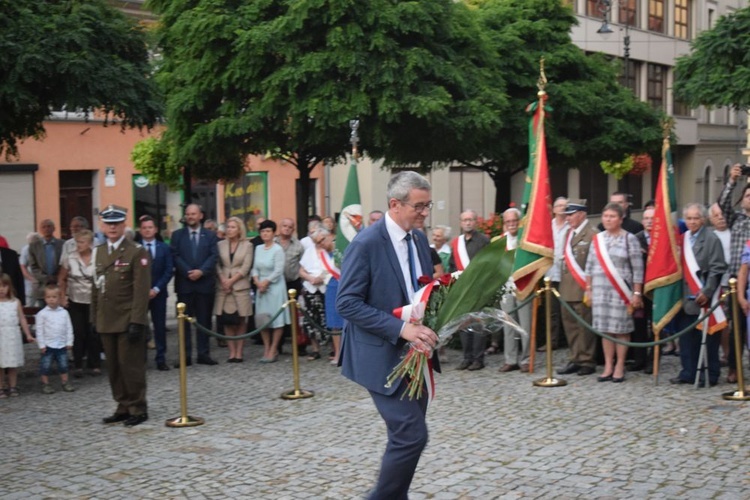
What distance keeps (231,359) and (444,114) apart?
5016 mm

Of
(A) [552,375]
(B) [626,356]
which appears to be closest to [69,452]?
(A) [552,375]

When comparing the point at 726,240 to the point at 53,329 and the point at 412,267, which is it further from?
the point at 53,329

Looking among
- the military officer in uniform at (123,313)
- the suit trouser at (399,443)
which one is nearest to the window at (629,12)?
the military officer in uniform at (123,313)

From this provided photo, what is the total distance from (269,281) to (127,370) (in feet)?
12.7

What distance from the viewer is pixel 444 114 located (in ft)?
50.4

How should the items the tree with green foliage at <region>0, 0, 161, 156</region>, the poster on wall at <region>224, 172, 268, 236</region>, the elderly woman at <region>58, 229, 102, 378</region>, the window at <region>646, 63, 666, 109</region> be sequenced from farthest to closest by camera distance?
the window at <region>646, 63, 666, 109</region> → the poster on wall at <region>224, 172, 268, 236</region> → the elderly woman at <region>58, 229, 102, 378</region> → the tree with green foliage at <region>0, 0, 161, 156</region>

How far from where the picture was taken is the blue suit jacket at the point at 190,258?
1268cm

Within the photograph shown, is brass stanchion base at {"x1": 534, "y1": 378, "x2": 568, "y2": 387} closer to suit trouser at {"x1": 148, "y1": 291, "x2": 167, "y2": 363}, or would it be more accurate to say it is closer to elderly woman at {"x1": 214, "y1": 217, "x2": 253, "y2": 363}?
elderly woman at {"x1": 214, "y1": 217, "x2": 253, "y2": 363}

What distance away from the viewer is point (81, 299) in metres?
11.9

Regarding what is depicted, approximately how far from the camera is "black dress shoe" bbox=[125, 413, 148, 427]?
30.6 feet

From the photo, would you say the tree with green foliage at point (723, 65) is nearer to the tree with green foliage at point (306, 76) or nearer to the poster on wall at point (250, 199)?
the tree with green foliage at point (306, 76)

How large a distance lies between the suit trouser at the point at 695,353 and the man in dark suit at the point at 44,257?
25.6ft

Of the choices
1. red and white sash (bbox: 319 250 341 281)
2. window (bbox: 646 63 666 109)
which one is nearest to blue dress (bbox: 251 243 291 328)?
red and white sash (bbox: 319 250 341 281)

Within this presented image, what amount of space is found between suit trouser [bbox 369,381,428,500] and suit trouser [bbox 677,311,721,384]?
5.86 m
